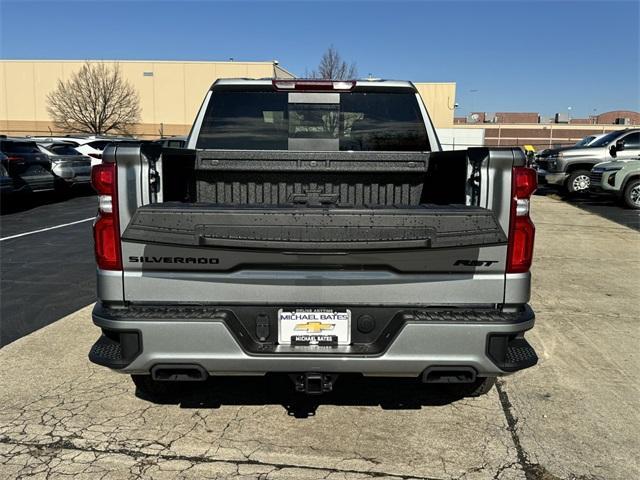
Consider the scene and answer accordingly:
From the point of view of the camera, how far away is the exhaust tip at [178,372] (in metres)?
2.88

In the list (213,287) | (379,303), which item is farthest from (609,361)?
(213,287)

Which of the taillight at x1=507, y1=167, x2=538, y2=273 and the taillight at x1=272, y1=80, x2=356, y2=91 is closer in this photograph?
the taillight at x1=507, y1=167, x2=538, y2=273

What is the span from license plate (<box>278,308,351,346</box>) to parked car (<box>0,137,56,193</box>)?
1142 centimetres

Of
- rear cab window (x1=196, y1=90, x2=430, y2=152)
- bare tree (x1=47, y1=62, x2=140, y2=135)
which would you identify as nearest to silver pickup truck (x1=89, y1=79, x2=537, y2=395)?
rear cab window (x1=196, y1=90, x2=430, y2=152)

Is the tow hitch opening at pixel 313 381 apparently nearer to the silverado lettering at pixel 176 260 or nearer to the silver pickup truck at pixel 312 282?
the silver pickup truck at pixel 312 282

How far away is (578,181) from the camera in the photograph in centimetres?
1709

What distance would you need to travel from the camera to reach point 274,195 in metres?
3.90

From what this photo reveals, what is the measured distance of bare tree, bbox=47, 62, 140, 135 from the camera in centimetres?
4825

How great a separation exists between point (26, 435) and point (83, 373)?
898 millimetres

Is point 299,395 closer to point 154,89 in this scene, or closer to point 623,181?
point 623,181

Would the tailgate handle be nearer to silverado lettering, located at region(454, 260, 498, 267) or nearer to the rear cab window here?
the rear cab window

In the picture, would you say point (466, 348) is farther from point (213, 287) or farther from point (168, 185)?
point (168, 185)

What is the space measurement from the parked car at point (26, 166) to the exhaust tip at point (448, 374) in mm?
11868

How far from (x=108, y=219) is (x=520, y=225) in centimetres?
204
